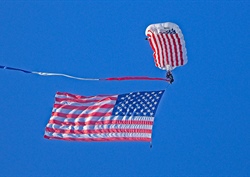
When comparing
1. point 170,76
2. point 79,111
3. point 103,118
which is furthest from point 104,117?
point 170,76

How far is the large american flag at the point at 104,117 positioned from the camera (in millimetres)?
26844

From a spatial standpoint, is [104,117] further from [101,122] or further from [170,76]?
[170,76]

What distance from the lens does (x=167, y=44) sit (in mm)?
28594

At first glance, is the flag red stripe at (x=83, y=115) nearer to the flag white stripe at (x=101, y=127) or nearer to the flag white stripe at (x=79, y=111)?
the flag white stripe at (x=79, y=111)

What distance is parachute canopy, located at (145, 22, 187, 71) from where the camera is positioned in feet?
92.3

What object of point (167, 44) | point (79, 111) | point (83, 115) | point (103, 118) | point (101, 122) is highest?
point (167, 44)

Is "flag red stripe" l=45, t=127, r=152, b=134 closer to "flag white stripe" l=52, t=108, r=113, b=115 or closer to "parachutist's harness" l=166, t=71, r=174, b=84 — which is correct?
"flag white stripe" l=52, t=108, r=113, b=115

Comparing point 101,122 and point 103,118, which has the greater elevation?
point 103,118

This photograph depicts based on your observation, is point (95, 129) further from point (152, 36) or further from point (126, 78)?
point (152, 36)

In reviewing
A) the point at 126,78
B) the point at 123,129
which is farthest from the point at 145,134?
the point at 126,78

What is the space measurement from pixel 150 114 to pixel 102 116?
8.46 ft

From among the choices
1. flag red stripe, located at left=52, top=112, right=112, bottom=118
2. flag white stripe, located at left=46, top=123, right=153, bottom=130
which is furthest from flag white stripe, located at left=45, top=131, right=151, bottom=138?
flag red stripe, located at left=52, top=112, right=112, bottom=118

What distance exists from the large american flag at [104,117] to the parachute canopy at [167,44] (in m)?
1.92

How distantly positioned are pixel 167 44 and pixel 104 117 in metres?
5.21
